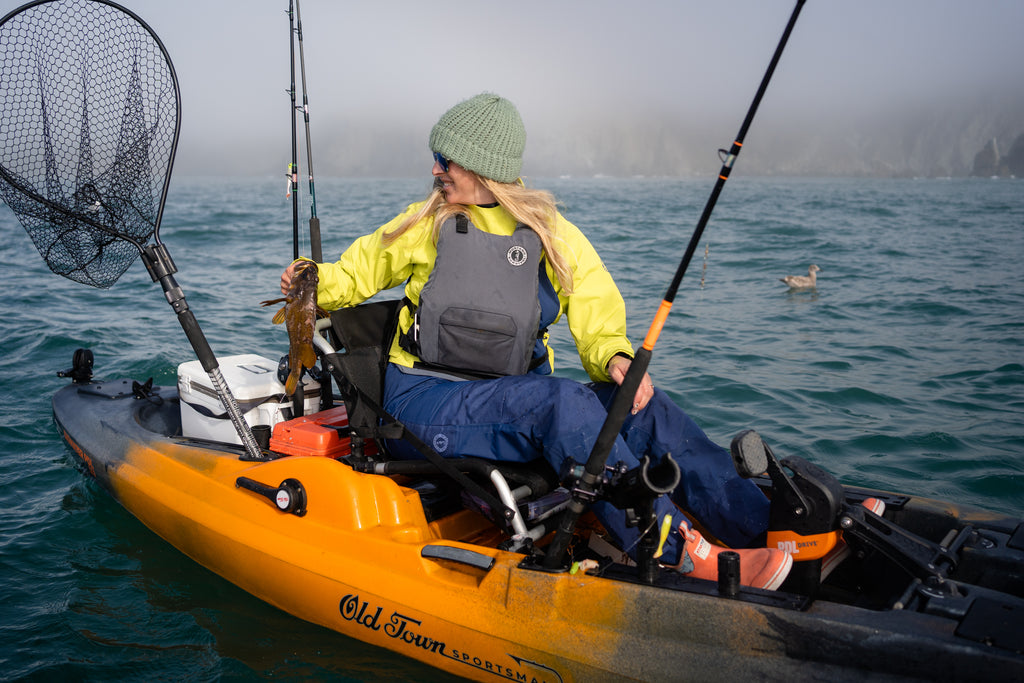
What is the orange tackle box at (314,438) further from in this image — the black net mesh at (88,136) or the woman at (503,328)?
the black net mesh at (88,136)

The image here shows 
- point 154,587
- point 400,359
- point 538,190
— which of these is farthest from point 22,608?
point 538,190

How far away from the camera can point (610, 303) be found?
348 centimetres

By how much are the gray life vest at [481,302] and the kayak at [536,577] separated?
1.65 feet

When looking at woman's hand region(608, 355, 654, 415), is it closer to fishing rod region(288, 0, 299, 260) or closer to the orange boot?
the orange boot

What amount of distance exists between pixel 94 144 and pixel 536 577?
2.96 m

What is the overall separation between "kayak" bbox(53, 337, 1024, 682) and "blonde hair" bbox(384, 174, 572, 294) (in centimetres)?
90

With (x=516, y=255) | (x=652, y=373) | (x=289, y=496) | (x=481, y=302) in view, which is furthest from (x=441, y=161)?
(x=652, y=373)

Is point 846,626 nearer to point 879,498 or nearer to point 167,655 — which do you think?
point 879,498

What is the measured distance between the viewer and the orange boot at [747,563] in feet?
9.16

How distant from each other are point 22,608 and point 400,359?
7.44 ft

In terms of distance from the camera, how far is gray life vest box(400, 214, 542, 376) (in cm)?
338

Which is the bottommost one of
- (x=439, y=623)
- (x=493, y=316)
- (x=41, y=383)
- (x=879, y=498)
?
(x=41, y=383)

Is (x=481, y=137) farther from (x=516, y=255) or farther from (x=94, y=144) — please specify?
(x=94, y=144)

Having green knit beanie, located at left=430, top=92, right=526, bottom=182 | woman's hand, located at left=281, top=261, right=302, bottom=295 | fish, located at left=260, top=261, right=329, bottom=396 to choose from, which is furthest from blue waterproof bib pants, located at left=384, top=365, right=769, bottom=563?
green knit beanie, located at left=430, top=92, right=526, bottom=182
